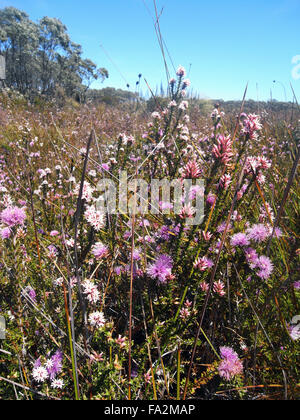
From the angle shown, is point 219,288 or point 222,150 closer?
point 222,150

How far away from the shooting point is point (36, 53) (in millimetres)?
27250

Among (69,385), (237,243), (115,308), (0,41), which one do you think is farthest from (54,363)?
(0,41)

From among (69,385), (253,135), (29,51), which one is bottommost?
(69,385)

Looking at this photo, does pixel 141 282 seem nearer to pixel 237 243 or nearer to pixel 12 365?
pixel 237 243

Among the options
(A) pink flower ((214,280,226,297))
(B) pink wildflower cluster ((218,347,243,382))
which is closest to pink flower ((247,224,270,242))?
(A) pink flower ((214,280,226,297))

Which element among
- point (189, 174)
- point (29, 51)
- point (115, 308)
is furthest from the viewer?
point (29, 51)

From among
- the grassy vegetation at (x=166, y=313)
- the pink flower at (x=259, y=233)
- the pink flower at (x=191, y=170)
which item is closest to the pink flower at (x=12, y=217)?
the grassy vegetation at (x=166, y=313)

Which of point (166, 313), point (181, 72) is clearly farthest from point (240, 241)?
point (181, 72)

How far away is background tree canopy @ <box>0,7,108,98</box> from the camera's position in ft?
85.3

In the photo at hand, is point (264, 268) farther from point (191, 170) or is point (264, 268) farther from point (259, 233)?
point (191, 170)

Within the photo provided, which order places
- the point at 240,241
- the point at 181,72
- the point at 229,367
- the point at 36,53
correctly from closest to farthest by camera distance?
the point at 229,367, the point at 240,241, the point at 181,72, the point at 36,53

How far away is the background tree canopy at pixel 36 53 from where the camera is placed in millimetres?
26000
